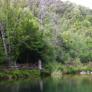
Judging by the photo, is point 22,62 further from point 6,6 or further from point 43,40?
point 6,6

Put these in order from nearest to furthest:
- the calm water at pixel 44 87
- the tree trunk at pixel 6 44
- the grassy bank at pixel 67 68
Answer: the calm water at pixel 44 87
the tree trunk at pixel 6 44
the grassy bank at pixel 67 68

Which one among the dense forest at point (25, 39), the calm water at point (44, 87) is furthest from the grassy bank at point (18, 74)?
the calm water at point (44, 87)

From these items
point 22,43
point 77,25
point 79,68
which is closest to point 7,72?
point 22,43

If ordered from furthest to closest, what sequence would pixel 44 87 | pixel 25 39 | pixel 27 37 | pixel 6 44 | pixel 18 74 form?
pixel 6 44 → pixel 25 39 → pixel 27 37 → pixel 18 74 → pixel 44 87

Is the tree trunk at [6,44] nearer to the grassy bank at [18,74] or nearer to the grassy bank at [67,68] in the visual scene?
the grassy bank at [18,74]

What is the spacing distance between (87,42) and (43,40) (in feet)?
45.2

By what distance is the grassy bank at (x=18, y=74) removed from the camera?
24.7 m

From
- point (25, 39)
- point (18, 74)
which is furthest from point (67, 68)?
point (18, 74)

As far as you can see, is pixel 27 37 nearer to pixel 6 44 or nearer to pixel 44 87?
pixel 6 44

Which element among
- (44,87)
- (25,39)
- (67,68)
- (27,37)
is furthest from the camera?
(67,68)

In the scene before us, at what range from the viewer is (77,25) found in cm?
5034

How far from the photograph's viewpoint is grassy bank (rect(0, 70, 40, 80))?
81.1 feet

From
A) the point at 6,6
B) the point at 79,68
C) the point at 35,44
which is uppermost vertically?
the point at 6,6

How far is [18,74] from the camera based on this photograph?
25.7 m
